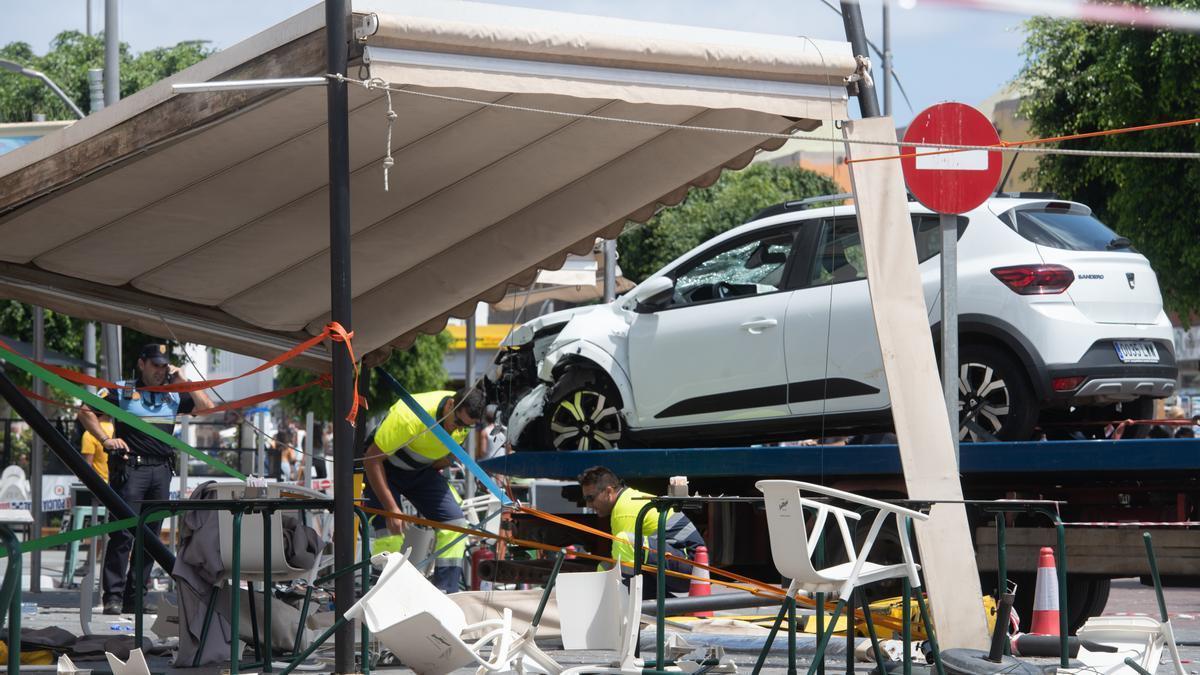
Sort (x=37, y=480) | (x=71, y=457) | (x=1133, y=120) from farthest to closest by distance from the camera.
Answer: (x=1133, y=120)
(x=37, y=480)
(x=71, y=457)

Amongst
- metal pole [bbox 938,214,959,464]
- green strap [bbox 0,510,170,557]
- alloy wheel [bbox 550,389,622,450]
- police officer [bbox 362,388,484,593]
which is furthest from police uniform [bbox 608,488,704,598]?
green strap [bbox 0,510,170,557]

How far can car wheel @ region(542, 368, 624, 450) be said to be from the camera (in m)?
10.3

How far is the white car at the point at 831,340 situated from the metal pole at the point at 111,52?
4.90 metres

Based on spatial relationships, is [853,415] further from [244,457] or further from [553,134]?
[244,457]

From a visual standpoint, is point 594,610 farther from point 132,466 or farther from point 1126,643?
point 132,466

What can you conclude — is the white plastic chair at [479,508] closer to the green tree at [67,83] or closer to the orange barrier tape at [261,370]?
the orange barrier tape at [261,370]

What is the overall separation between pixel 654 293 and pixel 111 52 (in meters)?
6.08

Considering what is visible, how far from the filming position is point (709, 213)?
3616cm

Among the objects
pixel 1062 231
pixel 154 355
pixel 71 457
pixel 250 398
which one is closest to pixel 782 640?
pixel 1062 231

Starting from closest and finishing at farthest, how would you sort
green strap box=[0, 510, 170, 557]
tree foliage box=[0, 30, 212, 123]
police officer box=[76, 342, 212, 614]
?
green strap box=[0, 510, 170, 557], police officer box=[76, 342, 212, 614], tree foliage box=[0, 30, 212, 123]

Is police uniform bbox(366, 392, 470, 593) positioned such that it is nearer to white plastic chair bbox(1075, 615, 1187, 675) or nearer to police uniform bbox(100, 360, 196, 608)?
police uniform bbox(100, 360, 196, 608)

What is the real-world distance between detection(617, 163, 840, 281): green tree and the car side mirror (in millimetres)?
24872

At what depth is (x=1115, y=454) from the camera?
25.2 feet

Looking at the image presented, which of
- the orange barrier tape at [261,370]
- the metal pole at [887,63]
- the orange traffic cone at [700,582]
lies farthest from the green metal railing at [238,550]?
the metal pole at [887,63]
